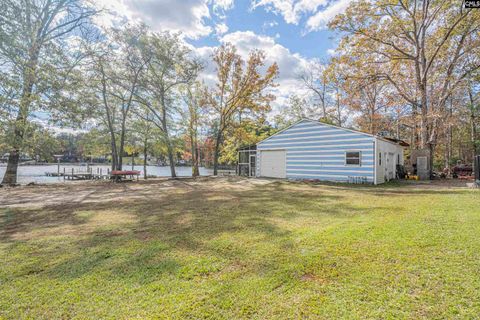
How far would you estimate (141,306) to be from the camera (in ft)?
6.81

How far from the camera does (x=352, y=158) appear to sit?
12.9 m

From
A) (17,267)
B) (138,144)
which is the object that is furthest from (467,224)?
(138,144)

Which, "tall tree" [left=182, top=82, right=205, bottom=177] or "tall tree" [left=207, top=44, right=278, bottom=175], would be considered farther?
"tall tree" [left=182, top=82, right=205, bottom=177]

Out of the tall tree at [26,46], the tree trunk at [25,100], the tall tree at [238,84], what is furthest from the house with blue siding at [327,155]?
the tree trunk at [25,100]

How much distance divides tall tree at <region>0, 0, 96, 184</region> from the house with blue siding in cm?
1288

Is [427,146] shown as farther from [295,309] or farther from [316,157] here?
[295,309]

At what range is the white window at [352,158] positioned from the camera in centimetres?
1268

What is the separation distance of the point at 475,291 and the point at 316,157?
41.1 ft

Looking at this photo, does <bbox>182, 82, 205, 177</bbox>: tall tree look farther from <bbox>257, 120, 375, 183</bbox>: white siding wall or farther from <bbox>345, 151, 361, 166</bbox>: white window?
<bbox>345, 151, 361, 166</bbox>: white window

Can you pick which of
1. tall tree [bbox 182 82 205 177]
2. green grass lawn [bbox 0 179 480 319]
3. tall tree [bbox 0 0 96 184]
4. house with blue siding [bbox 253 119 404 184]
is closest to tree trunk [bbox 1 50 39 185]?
tall tree [bbox 0 0 96 184]

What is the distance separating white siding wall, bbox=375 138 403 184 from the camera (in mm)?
12289

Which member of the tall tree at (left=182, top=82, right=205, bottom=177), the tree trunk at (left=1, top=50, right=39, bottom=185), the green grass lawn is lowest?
the green grass lawn

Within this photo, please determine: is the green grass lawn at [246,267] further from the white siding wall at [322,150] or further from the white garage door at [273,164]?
the white garage door at [273,164]

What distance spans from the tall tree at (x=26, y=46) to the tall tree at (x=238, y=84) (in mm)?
9797
